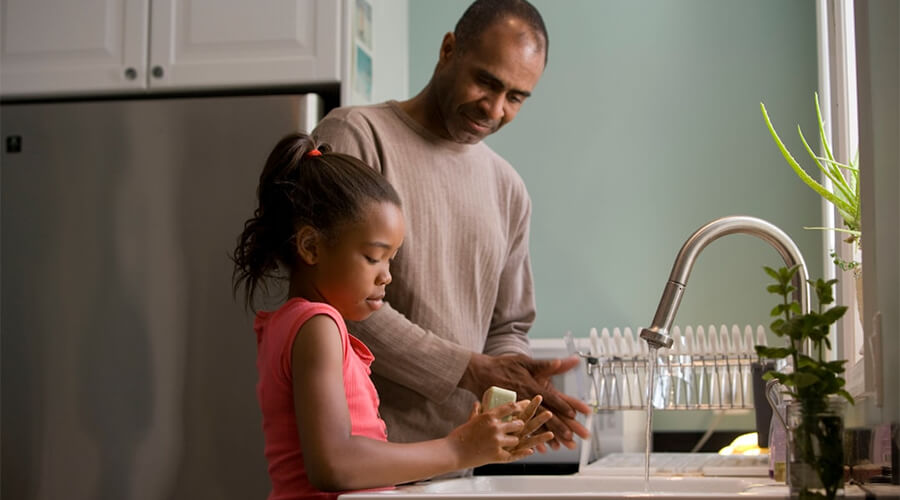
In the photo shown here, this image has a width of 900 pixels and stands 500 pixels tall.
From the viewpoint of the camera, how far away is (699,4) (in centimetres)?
301

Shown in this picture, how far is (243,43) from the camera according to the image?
255cm

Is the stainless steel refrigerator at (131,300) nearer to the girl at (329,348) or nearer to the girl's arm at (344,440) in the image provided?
the girl at (329,348)

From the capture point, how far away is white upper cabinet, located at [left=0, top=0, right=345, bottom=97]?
2521mm

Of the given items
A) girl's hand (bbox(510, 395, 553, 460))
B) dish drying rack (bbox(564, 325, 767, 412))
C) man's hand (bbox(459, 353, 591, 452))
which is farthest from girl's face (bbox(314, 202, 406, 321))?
dish drying rack (bbox(564, 325, 767, 412))

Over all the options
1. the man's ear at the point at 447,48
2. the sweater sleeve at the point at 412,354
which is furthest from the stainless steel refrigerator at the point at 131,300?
the sweater sleeve at the point at 412,354

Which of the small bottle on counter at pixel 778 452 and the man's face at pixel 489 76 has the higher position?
the man's face at pixel 489 76

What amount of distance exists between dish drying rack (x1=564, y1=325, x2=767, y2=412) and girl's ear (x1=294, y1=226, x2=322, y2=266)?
2.70 ft

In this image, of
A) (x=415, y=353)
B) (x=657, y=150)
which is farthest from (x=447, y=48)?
(x=657, y=150)

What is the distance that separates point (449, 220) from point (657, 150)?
1.36m

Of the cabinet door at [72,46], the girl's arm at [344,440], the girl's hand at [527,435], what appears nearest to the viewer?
the girl's arm at [344,440]

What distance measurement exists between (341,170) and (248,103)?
1325 mm

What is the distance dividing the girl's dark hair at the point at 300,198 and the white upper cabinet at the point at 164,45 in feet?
4.15

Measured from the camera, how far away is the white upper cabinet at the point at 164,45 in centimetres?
252

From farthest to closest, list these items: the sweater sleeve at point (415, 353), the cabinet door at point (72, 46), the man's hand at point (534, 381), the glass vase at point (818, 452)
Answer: the cabinet door at point (72, 46) < the sweater sleeve at point (415, 353) < the man's hand at point (534, 381) < the glass vase at point (818, 452)
